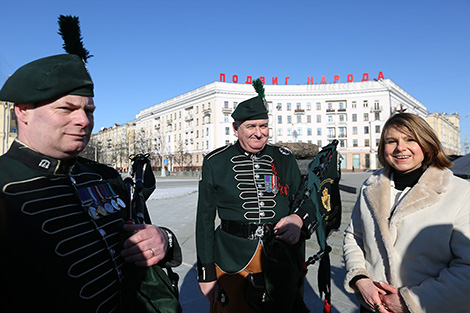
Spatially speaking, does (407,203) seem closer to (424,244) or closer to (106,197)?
(424,244)

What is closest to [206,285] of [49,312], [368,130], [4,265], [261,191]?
[261,191]

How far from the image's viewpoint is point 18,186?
1161mm

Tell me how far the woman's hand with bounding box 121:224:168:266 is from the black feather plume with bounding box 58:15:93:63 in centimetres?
102

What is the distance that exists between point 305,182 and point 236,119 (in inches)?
32.8

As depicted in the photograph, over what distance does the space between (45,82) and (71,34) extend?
0.55m

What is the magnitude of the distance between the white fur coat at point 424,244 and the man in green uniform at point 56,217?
52.4 inches

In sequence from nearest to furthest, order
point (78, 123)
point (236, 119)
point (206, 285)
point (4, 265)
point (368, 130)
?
point (4, 265) < point (78, 123) < point (206, 285) < point (236, 119) < point (368, 130)

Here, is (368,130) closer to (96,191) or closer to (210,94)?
(210,94)

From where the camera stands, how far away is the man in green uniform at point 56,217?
3.49 ft

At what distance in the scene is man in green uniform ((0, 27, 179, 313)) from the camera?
1.06m

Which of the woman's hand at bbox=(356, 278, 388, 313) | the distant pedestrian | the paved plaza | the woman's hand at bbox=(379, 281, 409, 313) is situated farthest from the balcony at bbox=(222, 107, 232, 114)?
the woman's hand at bbox=(379, 281, 409, 313)

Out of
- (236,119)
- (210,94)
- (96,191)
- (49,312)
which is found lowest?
(49,312)

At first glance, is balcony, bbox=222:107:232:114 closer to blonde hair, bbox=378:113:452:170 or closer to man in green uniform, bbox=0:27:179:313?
blonde hair, bbox=378:113:452:170

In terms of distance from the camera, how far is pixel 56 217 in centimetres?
120
